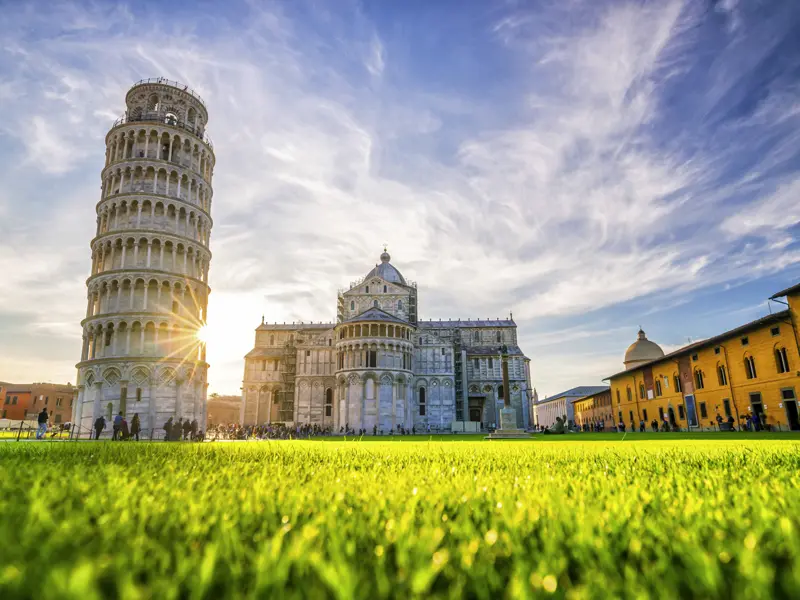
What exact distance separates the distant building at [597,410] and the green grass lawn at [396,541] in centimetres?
6112

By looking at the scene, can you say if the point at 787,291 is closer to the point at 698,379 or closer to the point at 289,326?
the point at 698,379

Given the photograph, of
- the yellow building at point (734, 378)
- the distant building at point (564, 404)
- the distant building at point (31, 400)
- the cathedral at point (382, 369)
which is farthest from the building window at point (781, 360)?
the distant building at point (31, 400)

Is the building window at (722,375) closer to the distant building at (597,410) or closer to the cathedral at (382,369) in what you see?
the distant building at (597,410)

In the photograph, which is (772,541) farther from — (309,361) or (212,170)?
(309,361)

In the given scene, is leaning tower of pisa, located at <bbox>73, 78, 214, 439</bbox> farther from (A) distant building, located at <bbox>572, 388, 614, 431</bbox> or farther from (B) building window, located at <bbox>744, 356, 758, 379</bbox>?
(A) distant building, located at <bbox>572, 388, 614, 431</bbox>

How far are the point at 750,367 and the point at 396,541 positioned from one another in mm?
37626

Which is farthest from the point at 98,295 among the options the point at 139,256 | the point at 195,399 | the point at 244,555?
the point at 244,555

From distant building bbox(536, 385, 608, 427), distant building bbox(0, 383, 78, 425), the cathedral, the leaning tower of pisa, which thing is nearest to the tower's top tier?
the leaning tower of pisa

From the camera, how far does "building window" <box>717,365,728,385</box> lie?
111ft

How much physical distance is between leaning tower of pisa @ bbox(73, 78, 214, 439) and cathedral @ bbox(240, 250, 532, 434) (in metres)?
16.3

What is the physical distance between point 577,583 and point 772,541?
797mm

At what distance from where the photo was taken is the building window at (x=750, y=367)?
30.9m

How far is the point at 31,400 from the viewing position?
71000 millimetres

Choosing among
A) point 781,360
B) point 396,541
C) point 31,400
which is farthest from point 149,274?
point 31,400
